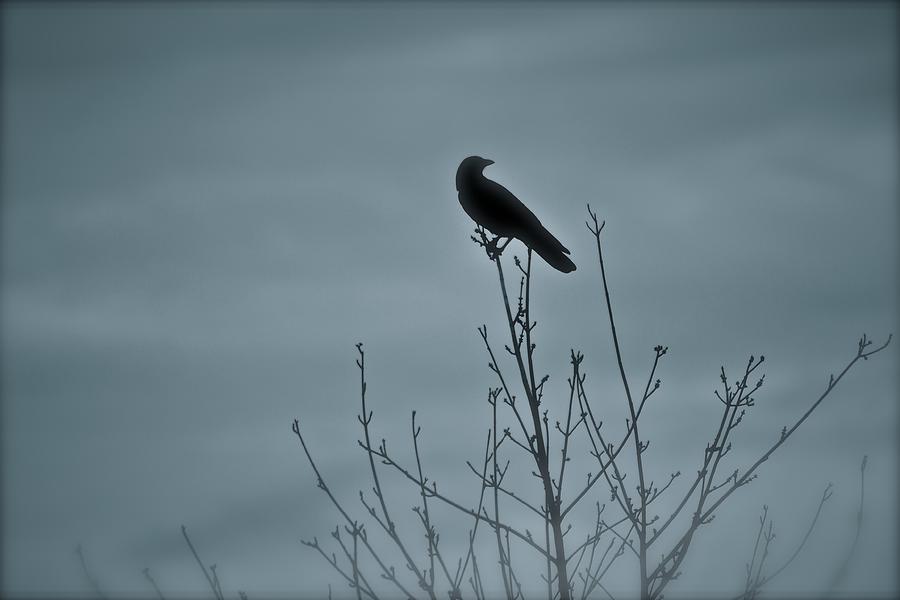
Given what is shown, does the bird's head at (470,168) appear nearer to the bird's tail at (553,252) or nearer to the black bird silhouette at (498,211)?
the black bird silhouette at (498,211)

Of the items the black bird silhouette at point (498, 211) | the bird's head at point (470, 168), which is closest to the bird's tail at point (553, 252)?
the black bird silhouette at point (498, 211)

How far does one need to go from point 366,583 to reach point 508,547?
2.79 feet

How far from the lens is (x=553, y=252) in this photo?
Result: 779 cm

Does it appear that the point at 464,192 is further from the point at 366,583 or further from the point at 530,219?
the point at 366,583

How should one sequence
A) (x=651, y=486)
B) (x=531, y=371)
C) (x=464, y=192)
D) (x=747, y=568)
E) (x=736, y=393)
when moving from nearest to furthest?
(x=531, y=371) → (x=651, y=486) → (x=736, y=393) → (x=747, y=568) → (x=464, y=192)

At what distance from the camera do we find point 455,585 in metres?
4.41

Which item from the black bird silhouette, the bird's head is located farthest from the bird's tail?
the bird's head

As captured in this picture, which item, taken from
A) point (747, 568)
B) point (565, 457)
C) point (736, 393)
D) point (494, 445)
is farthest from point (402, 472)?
point (747, 568)

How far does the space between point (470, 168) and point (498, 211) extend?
1.71 feet

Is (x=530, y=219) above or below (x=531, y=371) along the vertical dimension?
above

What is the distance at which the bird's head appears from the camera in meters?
7.66

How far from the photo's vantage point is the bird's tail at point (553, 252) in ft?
25.4

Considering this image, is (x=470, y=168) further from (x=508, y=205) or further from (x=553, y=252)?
(x=553, y=252)

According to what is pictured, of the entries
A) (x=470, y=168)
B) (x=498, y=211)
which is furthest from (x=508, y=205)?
(x=470, y=168)
